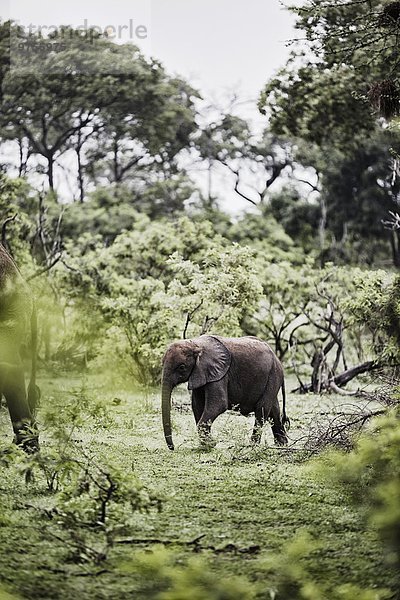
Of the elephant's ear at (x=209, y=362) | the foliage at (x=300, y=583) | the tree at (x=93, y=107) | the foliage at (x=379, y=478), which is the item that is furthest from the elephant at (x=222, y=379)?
the tree at (x=93, y=107)

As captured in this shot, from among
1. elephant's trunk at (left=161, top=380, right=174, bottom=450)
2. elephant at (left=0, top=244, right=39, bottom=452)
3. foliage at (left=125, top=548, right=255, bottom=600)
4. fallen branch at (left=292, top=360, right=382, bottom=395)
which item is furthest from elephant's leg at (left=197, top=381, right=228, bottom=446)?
fallen branch at (left=292, top=360, right=382, bottom=395)

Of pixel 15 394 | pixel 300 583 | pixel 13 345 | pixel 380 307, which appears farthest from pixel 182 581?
pixel 380 307

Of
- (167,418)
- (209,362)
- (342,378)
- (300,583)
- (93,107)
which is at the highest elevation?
(93,107)

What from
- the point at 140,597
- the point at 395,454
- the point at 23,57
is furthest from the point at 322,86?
the point at 23,57

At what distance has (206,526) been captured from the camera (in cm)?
491

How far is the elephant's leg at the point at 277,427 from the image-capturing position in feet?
26.7

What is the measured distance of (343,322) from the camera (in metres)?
14.6

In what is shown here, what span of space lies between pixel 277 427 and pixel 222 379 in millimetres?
859

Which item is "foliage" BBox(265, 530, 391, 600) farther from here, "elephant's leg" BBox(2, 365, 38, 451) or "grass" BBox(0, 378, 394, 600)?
"elephant's leg" BBox(2, 365, 38, 451)

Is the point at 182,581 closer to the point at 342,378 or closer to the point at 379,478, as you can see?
the point at 379,478

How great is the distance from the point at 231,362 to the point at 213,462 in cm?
138

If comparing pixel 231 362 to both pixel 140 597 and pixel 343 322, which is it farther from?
pixel 343 322

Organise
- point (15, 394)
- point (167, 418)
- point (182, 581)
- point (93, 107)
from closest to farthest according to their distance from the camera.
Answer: point (182, 581), point (15, 394), point (167, 418), point (93, 107)

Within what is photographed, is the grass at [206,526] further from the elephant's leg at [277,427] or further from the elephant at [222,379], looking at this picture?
the elephant's leg at [277,427]
